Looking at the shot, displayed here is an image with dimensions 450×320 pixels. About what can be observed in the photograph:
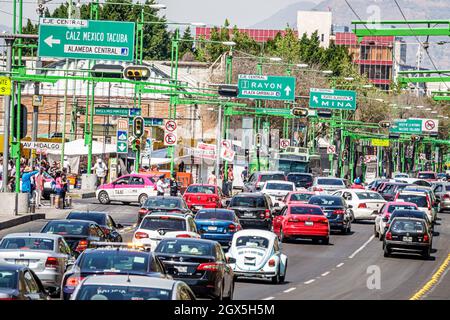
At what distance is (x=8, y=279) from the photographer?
17.5 m

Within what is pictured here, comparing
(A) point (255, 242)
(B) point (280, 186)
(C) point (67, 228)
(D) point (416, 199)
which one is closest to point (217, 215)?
(A) point (255, 242)

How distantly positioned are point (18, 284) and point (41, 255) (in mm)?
7573

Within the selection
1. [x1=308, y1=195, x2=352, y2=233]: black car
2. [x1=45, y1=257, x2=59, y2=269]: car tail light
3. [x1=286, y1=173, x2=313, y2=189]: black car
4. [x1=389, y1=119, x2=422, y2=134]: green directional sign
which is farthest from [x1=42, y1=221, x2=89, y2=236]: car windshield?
[x1=389, y1=119, x2=422, y2=134]: green directional sign

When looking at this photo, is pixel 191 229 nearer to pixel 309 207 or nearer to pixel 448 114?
pixel 309 207

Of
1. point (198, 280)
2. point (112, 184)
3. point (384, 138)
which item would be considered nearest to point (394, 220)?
point (198, 280)

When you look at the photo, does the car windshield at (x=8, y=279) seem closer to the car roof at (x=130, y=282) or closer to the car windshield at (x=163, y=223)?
the car roof at (x=130, y=282)

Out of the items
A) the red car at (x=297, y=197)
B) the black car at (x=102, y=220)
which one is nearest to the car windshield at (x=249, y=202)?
the red car at (x=297, y=197)

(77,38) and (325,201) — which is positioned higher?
(77,38)

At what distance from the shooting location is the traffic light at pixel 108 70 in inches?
1916

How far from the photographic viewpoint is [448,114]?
173 m

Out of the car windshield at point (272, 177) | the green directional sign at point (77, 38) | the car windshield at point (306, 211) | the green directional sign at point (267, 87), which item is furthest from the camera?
the green directional sign at point (267, 87)

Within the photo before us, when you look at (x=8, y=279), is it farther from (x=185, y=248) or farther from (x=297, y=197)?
(x=297, y=197)

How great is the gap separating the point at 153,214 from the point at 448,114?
142985 mm

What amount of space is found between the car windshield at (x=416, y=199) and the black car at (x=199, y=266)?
1246 inches
